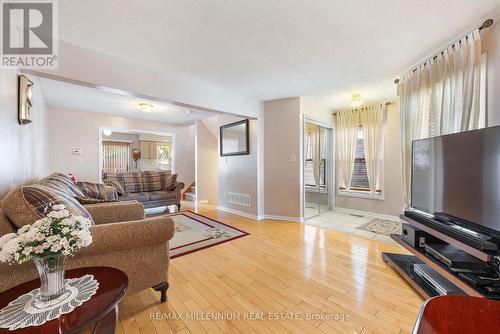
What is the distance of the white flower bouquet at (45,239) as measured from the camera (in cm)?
76

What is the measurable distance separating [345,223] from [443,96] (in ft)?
7.83

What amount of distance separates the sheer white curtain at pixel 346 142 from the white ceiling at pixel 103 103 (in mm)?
3130

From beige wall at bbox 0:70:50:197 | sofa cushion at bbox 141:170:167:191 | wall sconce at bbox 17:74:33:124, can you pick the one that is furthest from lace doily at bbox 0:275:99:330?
sofa cushion at bbox 141:170:167:191

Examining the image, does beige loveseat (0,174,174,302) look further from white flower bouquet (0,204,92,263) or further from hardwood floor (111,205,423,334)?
white flower bouquet (0,204,92,263)

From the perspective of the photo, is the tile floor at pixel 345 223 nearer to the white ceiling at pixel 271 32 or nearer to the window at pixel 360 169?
the window at pixel 360 169

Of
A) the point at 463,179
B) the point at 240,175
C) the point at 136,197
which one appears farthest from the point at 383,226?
the point at 136,197

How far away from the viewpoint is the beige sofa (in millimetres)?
4559

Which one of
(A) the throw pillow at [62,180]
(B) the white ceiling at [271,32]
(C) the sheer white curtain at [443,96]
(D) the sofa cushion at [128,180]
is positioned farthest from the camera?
(D) the sofa cushion at [128,180]

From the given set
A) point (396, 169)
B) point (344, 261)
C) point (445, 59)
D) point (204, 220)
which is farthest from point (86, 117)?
point (396, 169)

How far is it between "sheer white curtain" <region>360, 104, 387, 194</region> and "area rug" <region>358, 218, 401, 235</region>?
0.65 m

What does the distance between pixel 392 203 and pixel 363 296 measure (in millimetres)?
2856

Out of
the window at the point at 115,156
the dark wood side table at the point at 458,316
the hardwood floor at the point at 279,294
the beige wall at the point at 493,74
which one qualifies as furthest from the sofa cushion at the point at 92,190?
the beige wall at the point at 493,74

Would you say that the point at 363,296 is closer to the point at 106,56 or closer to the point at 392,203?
the point at 392,203

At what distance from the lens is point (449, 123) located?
78.4 inches
